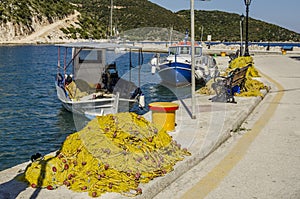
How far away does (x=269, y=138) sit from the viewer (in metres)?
9.13

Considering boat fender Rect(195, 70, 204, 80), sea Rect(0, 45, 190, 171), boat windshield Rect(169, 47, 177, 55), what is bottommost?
sea Rect(0, 45, 190, 171)

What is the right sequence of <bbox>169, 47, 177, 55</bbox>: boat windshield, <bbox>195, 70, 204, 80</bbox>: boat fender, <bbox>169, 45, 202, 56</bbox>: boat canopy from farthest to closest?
1. <bbox>169, 47, 177, 55</bbox>: boat windshield
2. <bbox>169, 45, 202, 56</bbox>: boat canopy
3. <bbox>195, 70, 204, 80</bbox>: boat fender

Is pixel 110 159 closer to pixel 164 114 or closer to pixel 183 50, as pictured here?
pixel 164 114

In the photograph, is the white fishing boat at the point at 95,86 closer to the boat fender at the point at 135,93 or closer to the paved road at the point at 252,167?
the boat fender at the point at 135,93

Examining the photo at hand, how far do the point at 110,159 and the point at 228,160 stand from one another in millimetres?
2375

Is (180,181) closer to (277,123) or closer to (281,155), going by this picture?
(281,155)

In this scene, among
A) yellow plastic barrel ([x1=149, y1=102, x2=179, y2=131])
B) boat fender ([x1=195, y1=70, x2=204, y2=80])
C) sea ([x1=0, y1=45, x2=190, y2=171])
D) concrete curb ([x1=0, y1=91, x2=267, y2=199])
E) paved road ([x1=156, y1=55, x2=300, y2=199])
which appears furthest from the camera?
boat fender ([x1=195, y1=70, x2=204, y2=80])

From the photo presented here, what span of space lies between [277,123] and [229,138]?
86.5 inches

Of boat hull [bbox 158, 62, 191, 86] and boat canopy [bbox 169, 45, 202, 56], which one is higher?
boat canopy [bbox 169, 45, 202, 56]

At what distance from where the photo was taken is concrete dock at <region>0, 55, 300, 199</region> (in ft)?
19.3

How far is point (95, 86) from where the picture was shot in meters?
18.1

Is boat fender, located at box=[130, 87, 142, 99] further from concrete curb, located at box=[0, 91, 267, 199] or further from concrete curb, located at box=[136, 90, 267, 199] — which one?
concrete curb, located at box=[0, 91, 267, 199]

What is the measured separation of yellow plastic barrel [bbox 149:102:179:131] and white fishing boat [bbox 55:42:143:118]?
705 cm

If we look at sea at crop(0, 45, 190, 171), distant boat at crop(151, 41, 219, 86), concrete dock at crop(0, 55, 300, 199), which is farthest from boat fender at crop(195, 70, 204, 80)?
concrete dock at crop(0, 55, 300, 199)
